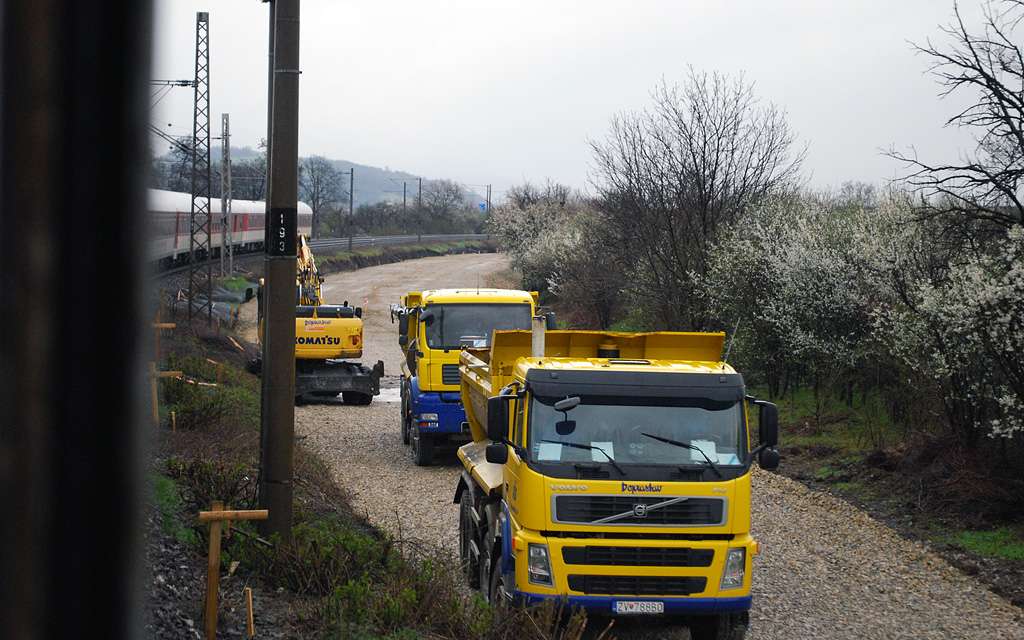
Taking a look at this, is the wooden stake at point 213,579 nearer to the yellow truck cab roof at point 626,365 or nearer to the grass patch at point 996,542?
the yellow truck cab roof at point 626,365

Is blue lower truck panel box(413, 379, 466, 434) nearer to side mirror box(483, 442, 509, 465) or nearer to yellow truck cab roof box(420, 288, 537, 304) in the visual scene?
yellow truck cab roof box(420, 288, 537, 304)

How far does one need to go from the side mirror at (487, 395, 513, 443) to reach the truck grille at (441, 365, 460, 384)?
23.3 ft

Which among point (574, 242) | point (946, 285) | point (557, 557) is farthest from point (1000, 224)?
point (574, 242)

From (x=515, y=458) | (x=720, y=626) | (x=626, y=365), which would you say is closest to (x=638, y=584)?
(x=720, y=626)

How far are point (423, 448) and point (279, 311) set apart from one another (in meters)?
7.24

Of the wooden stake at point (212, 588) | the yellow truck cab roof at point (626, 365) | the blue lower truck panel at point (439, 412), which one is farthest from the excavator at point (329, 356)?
the wooden stake at point (212, 588)

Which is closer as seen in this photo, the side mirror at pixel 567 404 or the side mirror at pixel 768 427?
the side mirror at pixel 567 404

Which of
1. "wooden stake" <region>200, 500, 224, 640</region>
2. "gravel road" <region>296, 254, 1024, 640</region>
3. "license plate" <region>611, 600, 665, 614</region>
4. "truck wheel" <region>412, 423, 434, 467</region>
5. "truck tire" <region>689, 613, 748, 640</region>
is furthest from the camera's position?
"truck wheel" <region>412, 423, 434, 467</region>

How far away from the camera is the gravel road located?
7.63 m

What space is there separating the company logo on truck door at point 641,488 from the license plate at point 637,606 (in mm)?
741

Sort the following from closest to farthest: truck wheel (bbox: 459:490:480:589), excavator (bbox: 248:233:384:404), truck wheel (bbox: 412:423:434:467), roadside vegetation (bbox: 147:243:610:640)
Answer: roadside vegetation (bbox: 147:243:610:640), truck wheel (bbox: 459:490:480:589), truck wheel (bbox: 412:423:434:467), excavator (bbox: 248:233:384:404)

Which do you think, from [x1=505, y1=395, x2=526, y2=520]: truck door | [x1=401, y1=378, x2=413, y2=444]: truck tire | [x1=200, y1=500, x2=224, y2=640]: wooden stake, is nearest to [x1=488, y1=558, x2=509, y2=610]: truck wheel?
[x1=505, y1=395, x2=526, y2=520]: truck door

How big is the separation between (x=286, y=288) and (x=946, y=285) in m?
9.01

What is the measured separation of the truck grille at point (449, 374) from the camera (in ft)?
45.7
